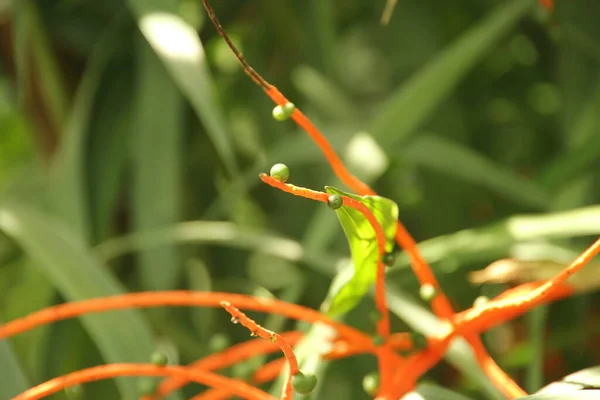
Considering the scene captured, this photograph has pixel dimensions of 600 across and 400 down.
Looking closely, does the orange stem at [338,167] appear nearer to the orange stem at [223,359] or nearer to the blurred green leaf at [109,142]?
the orange stem at [223,359]

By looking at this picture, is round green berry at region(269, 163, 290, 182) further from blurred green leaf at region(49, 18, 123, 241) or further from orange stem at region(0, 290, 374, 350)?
blurred green leaf at region(49, 18, 123, 241)

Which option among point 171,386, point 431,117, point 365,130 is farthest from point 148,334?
point 431,117

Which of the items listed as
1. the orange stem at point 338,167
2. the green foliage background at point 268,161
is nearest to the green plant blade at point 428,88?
the green foliage background at point 268,161

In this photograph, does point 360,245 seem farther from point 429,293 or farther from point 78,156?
point 78,156

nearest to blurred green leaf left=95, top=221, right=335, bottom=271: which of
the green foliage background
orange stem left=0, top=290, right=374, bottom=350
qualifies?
the green foliage background

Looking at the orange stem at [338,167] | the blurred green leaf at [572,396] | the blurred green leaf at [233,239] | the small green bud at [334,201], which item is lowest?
the blurred green leaf at [572,396]

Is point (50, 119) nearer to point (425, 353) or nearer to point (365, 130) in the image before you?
point (365, 130)

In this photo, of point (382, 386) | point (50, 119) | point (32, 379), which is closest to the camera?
point (382, 386)

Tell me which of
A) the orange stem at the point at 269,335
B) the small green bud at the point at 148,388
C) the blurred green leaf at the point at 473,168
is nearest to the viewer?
the orange stem at the point at 269,335

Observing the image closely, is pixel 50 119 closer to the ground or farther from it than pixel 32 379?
farther from it
